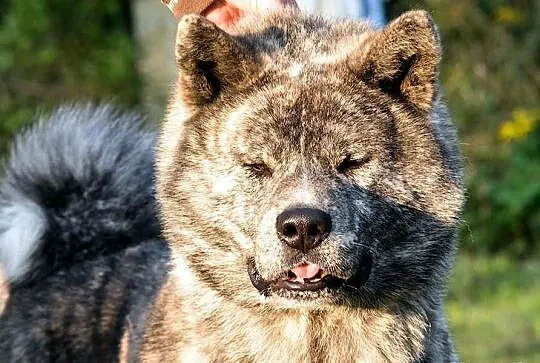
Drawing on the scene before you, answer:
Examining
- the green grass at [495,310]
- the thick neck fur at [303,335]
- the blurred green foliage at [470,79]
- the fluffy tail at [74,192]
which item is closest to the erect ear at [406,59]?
the thick neck fur at [303,335]

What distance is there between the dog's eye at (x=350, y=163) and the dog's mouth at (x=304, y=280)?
317 millimetres

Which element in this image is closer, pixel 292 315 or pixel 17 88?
pixel 292 315

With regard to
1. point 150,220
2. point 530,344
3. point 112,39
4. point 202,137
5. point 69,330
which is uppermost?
point 112,39

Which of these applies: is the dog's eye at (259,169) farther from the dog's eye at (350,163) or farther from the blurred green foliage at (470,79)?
the blurred green foliage at (470,79)

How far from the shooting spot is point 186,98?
13.4 ft

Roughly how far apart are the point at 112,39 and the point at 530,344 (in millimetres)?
6198

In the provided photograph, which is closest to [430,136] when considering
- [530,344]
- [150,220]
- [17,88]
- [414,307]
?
[414,307]

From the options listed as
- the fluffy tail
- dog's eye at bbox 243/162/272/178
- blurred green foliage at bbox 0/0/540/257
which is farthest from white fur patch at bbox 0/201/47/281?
blurred green foliage at bbox 0/0/540/257

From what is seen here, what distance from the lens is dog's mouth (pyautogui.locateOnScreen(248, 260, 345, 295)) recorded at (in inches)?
145

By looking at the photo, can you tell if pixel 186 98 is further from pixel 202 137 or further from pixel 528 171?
pixel 528 171

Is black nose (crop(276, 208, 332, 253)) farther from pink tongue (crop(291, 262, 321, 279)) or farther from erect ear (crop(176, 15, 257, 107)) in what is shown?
erect ear (crop(176, 15, 257, 107))

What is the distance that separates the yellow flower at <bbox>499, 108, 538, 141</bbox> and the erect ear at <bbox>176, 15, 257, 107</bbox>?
7087 millimetres

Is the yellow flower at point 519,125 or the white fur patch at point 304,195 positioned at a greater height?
the yellow flower at point 519,125

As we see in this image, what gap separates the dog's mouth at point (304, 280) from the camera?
370 centimetres
